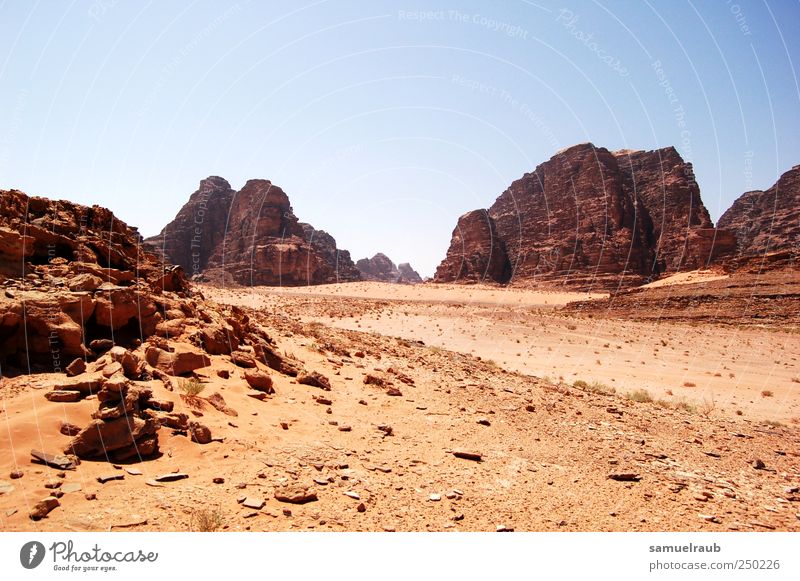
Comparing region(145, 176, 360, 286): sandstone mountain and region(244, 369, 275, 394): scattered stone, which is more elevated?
region(145, 176, 360, 286): sandstone mountain

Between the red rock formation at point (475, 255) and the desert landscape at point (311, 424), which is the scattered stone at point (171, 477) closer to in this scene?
the desert landscape at point (311, 424)

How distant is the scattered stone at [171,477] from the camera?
453 cm

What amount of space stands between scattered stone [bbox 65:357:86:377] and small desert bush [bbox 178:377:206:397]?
128 cm

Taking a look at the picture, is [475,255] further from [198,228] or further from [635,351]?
[635,351]

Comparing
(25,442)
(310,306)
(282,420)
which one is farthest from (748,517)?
(310,306)

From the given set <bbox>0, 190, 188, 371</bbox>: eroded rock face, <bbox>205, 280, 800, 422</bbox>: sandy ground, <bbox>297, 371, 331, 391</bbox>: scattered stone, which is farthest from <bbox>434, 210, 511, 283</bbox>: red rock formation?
<bbox>0, 190, 188, 371</bbox>: eroded rock face

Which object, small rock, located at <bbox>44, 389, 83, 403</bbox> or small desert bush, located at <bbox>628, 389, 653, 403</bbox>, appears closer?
small rock, located at <bbox>44, 389, 83, 403</bbox>

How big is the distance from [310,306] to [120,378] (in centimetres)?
3244

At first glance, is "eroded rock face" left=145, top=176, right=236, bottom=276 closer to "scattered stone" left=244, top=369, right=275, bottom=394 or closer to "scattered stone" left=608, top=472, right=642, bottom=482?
"scattered stone" left=244, top=369, right=275, bottom=394

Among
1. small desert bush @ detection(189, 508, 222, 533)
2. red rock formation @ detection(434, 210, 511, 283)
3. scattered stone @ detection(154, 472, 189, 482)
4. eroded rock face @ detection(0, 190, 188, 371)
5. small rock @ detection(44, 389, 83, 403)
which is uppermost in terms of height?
red rock formation @ detection(434, 210, 511, 283)

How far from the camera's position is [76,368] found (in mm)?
5879

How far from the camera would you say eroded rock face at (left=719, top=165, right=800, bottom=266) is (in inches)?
3282

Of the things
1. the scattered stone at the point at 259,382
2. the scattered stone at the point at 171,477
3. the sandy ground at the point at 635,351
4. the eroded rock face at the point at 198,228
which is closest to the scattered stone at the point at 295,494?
the scattered stone at the point at 171,477

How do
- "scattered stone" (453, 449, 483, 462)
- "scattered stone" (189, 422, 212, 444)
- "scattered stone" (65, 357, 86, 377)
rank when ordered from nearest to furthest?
"scattered stone" (189, 422, 212, 444) → "scattered stone" (65, 357, 86, 377) → "scattered stone" (453, 449, 483, 462)
